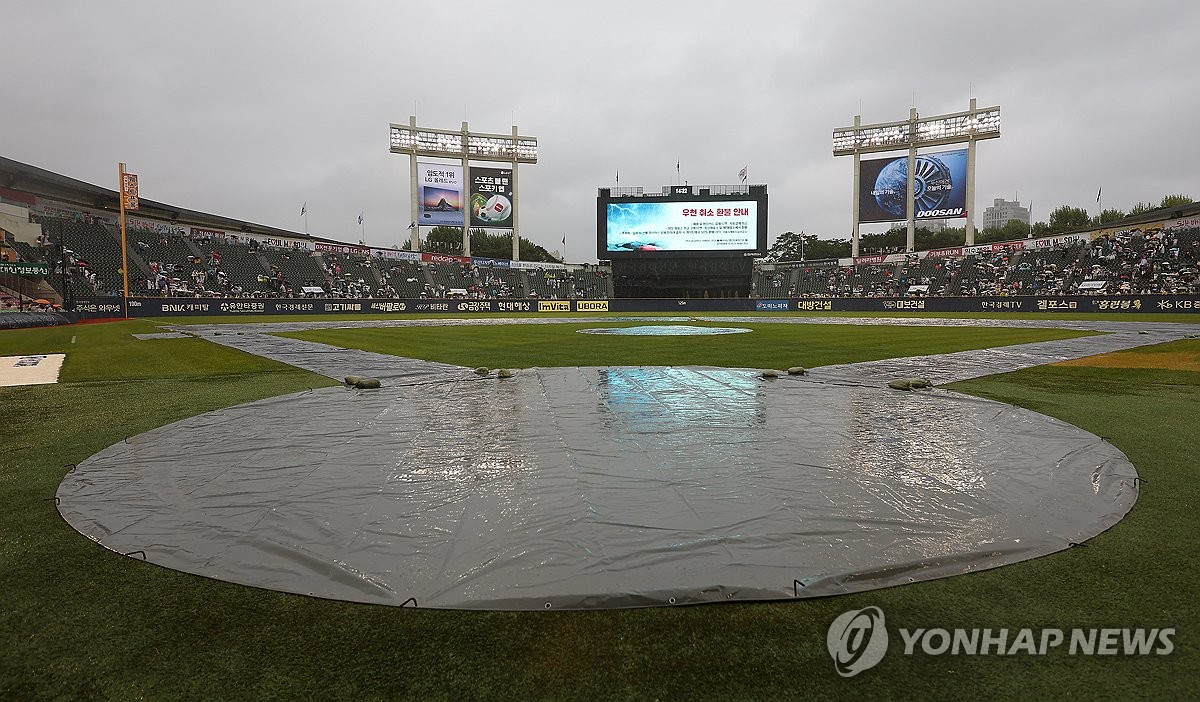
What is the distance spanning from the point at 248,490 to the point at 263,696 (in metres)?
2.16

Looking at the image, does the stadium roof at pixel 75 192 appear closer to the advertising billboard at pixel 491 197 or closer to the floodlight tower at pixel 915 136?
the advertising billboard at pixel 491 197

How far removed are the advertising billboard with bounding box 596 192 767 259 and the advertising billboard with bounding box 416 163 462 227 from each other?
1461 cm

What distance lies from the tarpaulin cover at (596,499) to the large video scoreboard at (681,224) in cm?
4794

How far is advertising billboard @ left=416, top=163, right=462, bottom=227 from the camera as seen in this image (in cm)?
5481

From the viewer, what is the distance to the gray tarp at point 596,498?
7.73 ft

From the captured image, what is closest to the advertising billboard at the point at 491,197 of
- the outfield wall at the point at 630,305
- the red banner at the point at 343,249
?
the red banner at the point at 343,249

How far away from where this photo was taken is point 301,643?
1.90m

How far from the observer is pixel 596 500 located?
318cm

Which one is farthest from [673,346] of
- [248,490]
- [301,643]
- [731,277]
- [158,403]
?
[731,277]

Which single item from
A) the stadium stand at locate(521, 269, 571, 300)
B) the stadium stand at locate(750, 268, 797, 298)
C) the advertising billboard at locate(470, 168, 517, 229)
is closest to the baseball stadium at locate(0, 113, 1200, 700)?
the advertising billboard at locate(470, 168, 517, 229)

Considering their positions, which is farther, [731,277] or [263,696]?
[731,277]

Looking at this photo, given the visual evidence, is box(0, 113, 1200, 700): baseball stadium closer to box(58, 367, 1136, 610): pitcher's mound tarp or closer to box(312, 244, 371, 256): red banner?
box(58, 367, 1136, 610): pitcher's mound tarp

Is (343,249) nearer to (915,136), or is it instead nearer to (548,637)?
(915,136)

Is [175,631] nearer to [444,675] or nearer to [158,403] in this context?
[444,675]
